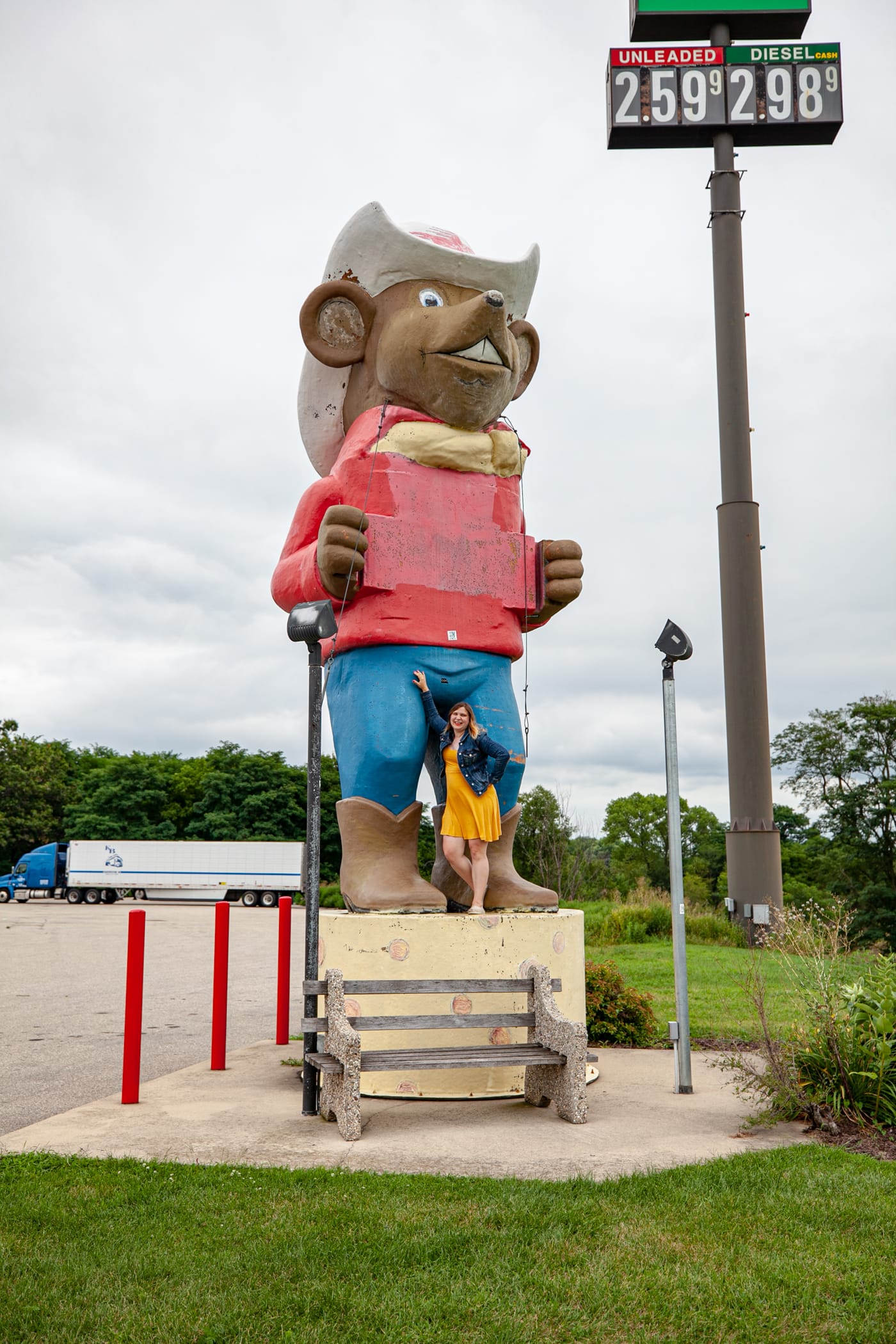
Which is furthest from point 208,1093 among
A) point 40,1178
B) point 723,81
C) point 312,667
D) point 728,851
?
point 723,81

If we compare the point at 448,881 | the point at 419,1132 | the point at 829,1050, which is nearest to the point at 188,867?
the point at 448,881

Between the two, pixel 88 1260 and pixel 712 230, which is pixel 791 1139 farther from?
pixel 712 230

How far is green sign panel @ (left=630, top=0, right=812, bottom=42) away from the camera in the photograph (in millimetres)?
17484

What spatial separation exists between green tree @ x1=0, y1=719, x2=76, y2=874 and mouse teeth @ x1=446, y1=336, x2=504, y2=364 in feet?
121

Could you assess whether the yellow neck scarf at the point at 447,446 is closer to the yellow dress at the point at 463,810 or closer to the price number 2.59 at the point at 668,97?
the yellow dress at the point at 463,810

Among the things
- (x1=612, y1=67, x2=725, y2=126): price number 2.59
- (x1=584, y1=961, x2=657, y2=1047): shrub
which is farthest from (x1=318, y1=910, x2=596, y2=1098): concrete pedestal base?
(x1=612, y1=67, x2=725, y2=126): price number 2.59

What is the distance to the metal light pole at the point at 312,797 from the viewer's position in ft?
18.0

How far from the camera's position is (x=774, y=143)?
57.4 ft

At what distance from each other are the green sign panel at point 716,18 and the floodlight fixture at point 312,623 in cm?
1626

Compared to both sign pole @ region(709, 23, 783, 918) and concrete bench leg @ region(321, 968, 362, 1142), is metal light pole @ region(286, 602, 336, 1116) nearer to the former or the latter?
concrete bench leg @ region(321, 968, 362, 1142)

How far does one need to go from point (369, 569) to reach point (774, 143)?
14.7 m

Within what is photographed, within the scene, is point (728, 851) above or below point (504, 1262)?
above

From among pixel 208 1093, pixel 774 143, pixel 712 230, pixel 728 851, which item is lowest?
pixel 208 1093

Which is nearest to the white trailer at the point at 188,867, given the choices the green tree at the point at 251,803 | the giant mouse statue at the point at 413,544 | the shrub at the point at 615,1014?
the green tree at the point at 251,803
